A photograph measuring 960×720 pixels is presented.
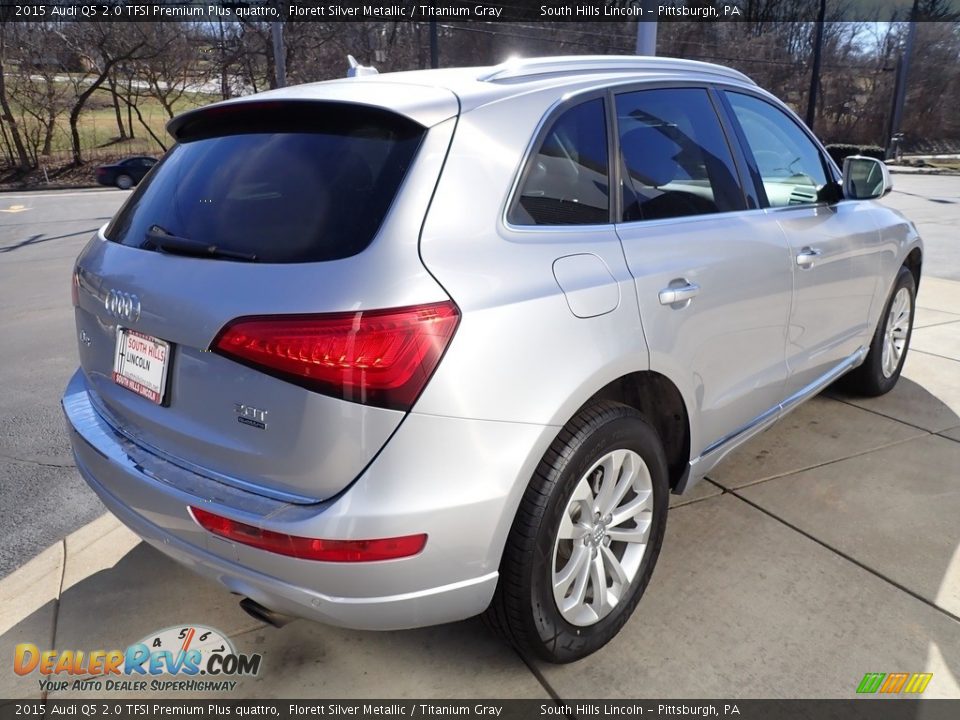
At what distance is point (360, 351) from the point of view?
5.57 ft

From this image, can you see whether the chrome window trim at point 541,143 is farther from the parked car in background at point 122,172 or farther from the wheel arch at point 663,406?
the parked car in background at point 122,172

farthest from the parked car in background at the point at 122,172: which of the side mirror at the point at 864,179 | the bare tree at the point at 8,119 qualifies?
the side mirror at the point at 864,179

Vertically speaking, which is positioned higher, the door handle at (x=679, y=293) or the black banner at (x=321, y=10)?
the black banner at (x=321, y=10)

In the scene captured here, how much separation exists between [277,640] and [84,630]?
2.20 ft

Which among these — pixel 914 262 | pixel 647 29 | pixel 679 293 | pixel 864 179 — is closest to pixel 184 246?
pixel 679 293

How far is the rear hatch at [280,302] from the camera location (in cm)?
172

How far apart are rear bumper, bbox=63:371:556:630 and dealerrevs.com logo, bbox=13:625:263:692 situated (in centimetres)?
51

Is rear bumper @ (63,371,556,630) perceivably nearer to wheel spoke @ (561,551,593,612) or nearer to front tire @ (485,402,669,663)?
front tire @ (485,402,669,663)

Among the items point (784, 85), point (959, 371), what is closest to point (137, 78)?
point (784, 85)

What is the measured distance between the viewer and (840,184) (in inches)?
142

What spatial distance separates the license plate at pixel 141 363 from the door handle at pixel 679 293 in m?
1.45

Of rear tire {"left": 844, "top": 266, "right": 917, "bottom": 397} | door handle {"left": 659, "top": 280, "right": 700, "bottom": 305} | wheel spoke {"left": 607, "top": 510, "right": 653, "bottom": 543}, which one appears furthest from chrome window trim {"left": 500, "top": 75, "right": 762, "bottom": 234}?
rear tire {"left": 844, "top": 266, "right": 917, "bottom": 397}

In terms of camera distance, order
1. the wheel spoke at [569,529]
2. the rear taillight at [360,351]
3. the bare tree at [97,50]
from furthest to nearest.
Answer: the bare tree at [97,50]
the wheel spoke at [569,529]
the rear taillight at [360,351]

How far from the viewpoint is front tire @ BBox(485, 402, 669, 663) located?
6.61 ft
